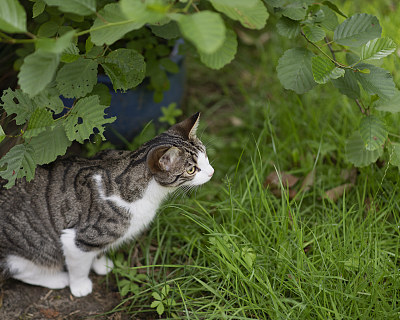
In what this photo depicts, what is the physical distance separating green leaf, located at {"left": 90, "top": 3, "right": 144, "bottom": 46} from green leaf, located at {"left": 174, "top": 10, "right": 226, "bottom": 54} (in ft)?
0.80

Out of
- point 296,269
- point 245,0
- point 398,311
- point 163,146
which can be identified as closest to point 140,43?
point 163,146

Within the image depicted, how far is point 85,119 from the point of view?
177cm

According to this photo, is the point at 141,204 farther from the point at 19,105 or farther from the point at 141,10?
the point at 141,10

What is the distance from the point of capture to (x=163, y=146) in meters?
1.88

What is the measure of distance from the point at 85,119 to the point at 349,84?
3.84 ft

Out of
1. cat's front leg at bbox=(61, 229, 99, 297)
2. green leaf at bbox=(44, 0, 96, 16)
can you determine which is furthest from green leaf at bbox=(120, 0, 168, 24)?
cat's front leg at bbox=(61, 229, 99, 297)

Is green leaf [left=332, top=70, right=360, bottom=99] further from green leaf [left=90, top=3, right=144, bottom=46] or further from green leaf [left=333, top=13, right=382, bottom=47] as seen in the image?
green leaf [left=90, top=3, right=144, bottom=46]

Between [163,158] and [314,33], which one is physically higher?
[314,33]

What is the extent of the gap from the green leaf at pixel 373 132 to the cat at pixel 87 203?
28.6 inches

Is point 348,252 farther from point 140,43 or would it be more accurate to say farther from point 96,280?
point 140,43

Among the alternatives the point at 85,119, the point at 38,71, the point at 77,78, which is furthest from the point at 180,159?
the point at 38,71

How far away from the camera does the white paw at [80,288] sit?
2.21 m

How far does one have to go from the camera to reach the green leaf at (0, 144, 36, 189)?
1.73 meters

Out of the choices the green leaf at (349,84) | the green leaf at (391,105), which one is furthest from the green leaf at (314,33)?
the green leaf at (391,105)
